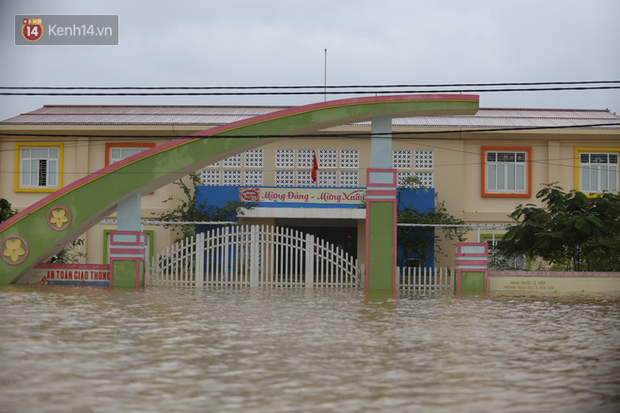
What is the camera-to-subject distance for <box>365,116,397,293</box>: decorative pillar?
17.8 m

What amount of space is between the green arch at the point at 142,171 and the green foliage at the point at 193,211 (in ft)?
A: 22.0

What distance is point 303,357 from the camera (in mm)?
7867

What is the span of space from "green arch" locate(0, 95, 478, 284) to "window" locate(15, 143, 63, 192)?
987 cm

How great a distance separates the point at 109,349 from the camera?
8.13 m

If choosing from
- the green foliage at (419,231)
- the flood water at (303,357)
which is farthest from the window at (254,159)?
the flood water at (303,357)

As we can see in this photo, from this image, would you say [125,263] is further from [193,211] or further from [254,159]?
[254,159]

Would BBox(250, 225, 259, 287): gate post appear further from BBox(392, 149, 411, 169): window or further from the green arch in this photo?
BBox(392, 149, 411, 169): window

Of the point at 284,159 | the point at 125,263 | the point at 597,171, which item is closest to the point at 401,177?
the point at 284,159

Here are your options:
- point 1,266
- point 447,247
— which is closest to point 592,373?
point 1,266

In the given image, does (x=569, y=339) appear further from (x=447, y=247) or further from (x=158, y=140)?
(x=158, y=140)

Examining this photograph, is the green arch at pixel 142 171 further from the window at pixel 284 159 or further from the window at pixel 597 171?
the window at pixel 597 171

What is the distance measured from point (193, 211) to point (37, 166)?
7.11 meters

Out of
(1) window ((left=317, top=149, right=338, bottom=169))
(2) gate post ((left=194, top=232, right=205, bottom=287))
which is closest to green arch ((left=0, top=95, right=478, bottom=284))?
(2) gate post ((left=194, top=232, right=205, bottom=287))

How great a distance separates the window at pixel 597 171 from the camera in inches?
1054
